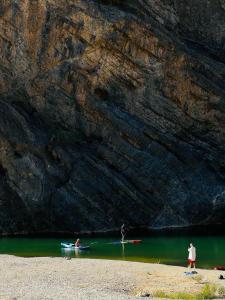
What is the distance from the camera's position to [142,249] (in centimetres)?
4125

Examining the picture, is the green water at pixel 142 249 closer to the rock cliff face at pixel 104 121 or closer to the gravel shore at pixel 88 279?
the gravel shore at pixel 88 279

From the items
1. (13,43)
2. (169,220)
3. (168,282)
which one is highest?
(13,43)

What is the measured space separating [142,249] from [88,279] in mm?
14975

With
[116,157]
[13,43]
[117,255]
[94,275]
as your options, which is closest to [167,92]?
[116,157]

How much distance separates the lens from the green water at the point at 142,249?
3653cm

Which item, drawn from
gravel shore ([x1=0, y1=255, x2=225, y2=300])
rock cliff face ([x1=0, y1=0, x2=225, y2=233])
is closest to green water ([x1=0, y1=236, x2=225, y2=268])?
gravel shore ([x1=0, y1=255, x2=225, y2=300])

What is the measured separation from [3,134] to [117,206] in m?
11.8

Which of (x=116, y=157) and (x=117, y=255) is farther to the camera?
(x=116, y=157)

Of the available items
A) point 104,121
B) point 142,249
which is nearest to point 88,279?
point 142,249

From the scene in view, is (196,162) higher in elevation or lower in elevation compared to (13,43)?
lower

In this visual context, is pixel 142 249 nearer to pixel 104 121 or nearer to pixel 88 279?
pixel 88 279

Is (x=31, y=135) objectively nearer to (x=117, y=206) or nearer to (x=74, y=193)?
(x=74, y=193)

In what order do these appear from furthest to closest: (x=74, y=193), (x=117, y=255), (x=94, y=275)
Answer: (x=74, y=193), (x=117, y=255), (x=94, y=275)

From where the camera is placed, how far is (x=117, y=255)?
38406 mm
